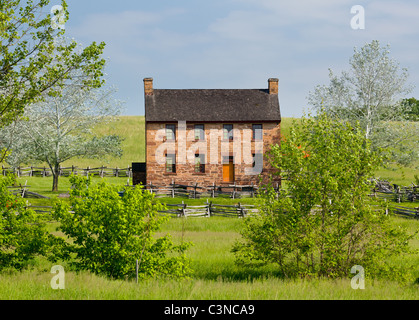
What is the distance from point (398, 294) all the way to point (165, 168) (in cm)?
3270

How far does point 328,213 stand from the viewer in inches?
476

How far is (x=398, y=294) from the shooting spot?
391 inches

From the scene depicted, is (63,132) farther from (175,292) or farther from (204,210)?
(175,292)

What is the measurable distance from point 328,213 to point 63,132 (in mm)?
32262

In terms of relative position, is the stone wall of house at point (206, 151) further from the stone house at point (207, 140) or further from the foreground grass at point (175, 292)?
the foreground grass at point (175, 292)

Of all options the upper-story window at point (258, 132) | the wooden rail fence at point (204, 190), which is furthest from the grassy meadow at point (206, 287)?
the upper-story window at point (258, 132)

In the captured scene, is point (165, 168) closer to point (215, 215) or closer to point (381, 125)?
point (215, 215)

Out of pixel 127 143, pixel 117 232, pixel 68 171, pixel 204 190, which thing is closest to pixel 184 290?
A: pixel 117 232

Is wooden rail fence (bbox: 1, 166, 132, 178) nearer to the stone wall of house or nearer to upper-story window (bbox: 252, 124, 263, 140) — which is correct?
the stone wall of house

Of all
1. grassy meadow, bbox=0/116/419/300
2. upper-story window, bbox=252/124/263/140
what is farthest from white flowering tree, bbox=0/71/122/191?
grassy meadow, bbox=0/116/419/300

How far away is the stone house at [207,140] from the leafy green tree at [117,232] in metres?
30.0

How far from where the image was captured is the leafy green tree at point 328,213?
11.7m

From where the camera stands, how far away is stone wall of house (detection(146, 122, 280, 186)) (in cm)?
4144

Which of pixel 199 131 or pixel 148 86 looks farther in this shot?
pixel 148 86
